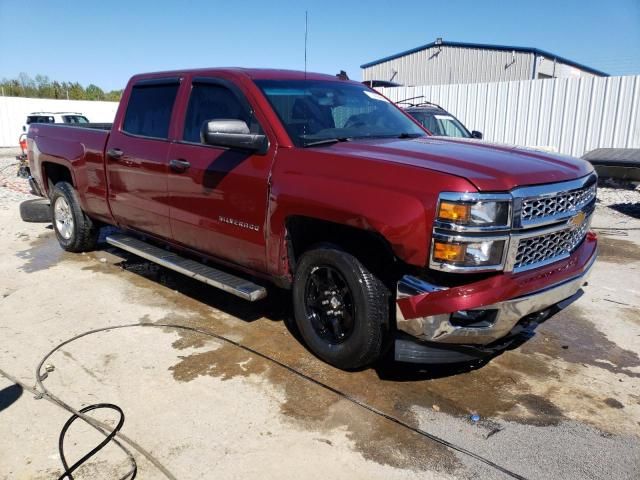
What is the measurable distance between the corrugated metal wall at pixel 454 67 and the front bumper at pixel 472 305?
25426mm

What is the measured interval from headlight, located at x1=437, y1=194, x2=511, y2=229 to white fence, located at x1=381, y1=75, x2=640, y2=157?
11.2m

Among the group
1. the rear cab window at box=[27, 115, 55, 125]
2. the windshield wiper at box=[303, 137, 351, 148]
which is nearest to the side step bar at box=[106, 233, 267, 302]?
the windshield wiper at box=[303, 137, 351, 148]

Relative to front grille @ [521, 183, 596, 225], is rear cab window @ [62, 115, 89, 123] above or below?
above

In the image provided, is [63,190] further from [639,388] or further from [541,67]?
[541,67]

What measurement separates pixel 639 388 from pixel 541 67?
26.9 metres

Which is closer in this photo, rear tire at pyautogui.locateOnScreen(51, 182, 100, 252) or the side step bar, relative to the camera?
the side step bar

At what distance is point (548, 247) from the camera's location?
3.20 metres

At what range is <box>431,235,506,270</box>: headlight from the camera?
277 centimetres

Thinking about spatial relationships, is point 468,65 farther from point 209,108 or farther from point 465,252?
point 465,252

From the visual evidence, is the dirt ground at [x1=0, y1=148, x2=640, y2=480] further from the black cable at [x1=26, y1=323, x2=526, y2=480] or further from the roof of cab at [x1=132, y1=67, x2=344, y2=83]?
the roof of cab at [x1=132, y1=67, x2=344, y2=83]

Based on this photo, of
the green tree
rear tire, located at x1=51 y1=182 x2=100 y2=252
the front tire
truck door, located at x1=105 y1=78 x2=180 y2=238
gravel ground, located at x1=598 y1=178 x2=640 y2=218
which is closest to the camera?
the front tire

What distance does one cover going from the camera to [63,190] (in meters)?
6.28

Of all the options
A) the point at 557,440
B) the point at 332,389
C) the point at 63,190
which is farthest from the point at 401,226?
the point at 63,190

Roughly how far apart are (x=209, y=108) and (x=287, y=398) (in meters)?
2.43
